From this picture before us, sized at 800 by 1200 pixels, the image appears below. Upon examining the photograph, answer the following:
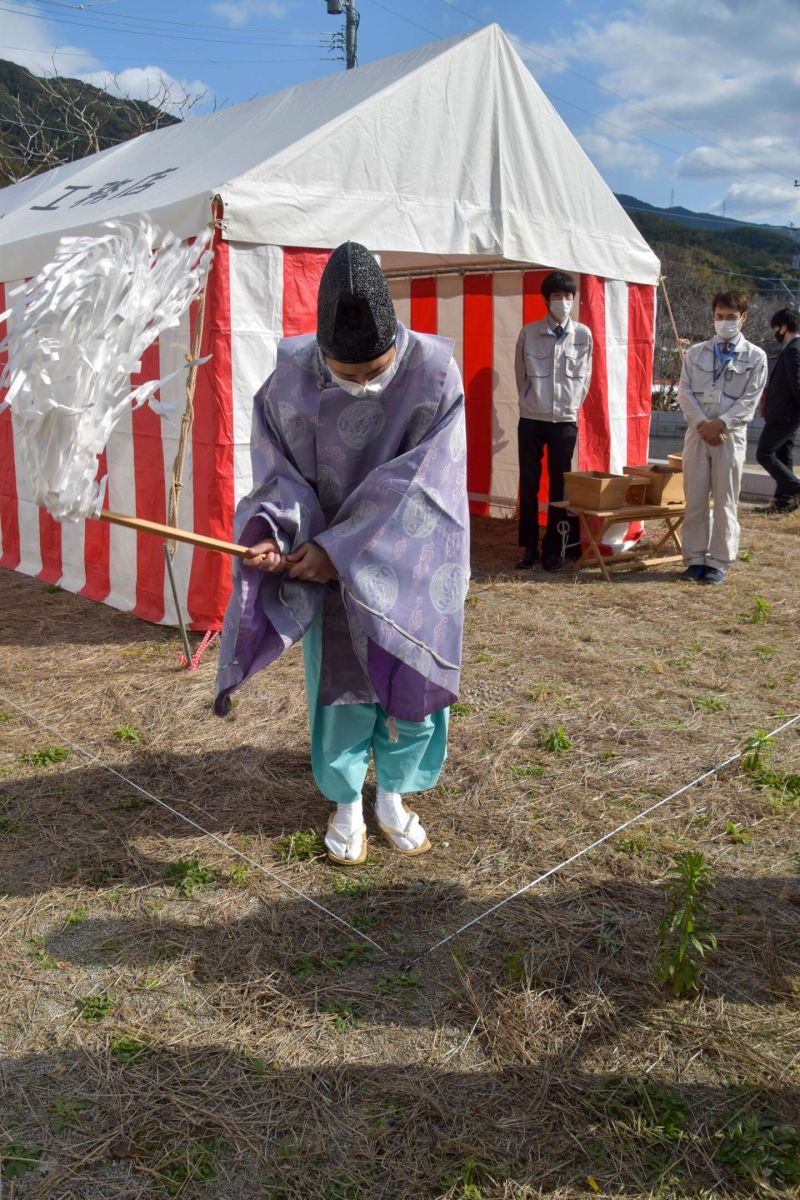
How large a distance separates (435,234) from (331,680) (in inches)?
121

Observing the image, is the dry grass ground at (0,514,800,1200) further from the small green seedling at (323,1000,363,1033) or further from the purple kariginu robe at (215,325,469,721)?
the purple kariginu robe at (215,325,469,721)

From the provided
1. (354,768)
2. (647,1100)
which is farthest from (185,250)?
(647,1100)

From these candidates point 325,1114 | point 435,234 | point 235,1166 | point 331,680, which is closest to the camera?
point 235,1166

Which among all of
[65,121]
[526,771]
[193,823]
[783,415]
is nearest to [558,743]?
[526,771]

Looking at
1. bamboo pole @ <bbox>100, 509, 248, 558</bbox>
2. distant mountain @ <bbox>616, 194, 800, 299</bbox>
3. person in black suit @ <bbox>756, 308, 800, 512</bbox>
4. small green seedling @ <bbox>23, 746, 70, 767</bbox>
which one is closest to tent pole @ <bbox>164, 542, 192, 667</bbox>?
small green seedling @ <bbox>23, 746, 70, 767</bbox>

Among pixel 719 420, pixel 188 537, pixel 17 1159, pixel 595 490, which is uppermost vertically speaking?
pixel 719 420

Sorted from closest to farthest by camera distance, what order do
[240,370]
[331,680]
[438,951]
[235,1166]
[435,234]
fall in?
[235,1166]
[438,951]
[331,680]
[240,370]
[435,234]

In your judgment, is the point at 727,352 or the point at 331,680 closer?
the point at 331,680

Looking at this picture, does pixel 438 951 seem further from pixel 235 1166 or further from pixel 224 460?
pixel 224 460

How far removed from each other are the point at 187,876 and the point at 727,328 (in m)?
4.11

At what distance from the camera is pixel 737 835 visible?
2.64 m

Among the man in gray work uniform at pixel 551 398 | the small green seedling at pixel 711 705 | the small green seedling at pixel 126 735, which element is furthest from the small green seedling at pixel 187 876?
the man in gray work uniform at pixel 551 398

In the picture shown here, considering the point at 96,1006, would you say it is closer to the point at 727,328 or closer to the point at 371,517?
the point at 371,517

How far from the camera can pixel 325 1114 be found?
1707 millimetres
